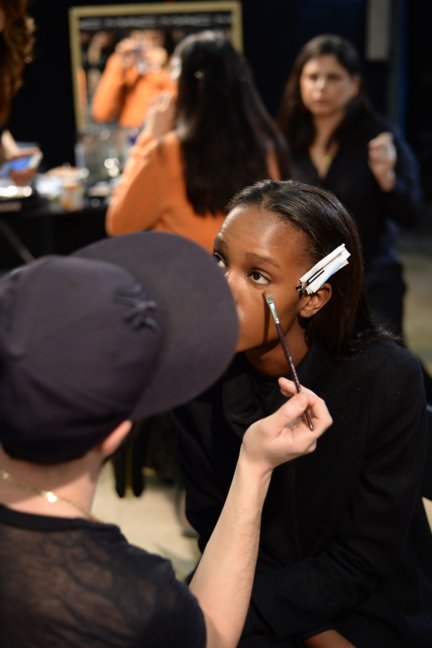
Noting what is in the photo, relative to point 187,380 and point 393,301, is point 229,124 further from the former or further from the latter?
point 187,380

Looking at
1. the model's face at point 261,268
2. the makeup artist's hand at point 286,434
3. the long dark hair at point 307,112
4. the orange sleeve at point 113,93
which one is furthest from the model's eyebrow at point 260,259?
the orange sleeve at point 113,93

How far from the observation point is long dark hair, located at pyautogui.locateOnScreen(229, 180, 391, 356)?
4.63 ft

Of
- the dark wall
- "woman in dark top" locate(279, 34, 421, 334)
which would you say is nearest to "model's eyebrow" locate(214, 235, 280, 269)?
"woman in dark top" locate(279, 34, 421, 334)

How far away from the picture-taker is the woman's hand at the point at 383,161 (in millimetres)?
3025

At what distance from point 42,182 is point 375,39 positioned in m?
3.01

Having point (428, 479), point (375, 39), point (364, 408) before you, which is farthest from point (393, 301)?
point (375, 39)

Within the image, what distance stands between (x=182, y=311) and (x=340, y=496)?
62 cm

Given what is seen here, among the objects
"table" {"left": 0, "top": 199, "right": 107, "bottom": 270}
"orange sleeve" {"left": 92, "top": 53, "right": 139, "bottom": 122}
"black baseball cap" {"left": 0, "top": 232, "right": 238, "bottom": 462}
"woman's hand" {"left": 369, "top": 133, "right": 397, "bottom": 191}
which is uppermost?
"black baseball cap" {"left": 0, "top": 232, "right": 238, "bottom": 462}

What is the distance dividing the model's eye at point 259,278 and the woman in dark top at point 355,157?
5.43ft

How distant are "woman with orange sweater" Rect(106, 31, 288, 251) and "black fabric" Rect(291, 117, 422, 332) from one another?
1.30 feet

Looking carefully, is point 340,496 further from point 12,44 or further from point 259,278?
point 12,44

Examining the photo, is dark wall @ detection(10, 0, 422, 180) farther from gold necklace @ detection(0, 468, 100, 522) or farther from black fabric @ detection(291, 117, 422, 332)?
gold necklace @ detection(0, 468, 100, 522)

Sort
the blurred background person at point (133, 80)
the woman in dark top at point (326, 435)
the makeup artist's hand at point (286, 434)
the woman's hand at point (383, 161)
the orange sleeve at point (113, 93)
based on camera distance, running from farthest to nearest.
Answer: the orange sleeve at point (113, 93)
the blurred background person at point (133, 80)
the woman's hand at point (383, 161)
the woman in dark top at point (326, 435)
the makeup artist's hand at point (286, 434)

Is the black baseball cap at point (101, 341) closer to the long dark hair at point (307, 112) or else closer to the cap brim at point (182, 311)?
the cap brim at point (182, 311)
